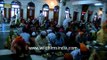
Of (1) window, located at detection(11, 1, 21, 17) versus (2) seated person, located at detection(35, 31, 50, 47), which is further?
(1) window, located at detection(11, 1, 21, 17)

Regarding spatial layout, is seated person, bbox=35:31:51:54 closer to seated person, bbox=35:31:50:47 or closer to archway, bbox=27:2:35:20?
seated person, bbox=35:31:50:47

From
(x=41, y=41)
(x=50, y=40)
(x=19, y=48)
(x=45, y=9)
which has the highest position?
(x=19, y=48)

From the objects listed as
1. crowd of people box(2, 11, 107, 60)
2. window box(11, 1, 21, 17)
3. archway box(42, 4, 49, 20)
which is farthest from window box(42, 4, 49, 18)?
crowd of people box(2, 11, 107, 60)

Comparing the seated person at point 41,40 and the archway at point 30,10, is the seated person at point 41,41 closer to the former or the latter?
the seated person at point 41,40

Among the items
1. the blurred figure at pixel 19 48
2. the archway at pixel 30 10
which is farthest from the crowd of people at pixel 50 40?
the archway at pixel 30 10

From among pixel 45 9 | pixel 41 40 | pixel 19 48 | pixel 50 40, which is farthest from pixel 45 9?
pixel 19 48

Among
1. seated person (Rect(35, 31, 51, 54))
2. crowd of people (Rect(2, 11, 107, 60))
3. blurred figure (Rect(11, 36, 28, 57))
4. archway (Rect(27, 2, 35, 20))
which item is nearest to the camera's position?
blurred figure (Rect(11, 36, 28, 57))

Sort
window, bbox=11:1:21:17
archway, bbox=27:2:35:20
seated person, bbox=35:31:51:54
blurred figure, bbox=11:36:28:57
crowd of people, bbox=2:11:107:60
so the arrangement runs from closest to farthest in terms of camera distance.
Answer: blurred figure, bbox=11:36:28:57, crowd of people, bbox=2:11:107:60, seated person, bbox=35:31:51:54, window, bbox=11:1:21:17, archway, bbox=27:2:35:20

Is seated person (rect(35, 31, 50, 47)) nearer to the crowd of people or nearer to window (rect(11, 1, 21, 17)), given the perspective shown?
the crowd of people

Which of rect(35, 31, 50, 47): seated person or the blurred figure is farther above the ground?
the blurred figure

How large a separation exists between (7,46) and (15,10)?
46.2ft

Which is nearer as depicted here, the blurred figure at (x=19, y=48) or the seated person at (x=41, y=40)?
the blurred figure at (x=19, y=48)

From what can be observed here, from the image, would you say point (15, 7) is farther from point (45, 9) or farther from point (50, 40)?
point (50, 40)

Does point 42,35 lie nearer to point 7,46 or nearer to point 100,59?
point 7,46
